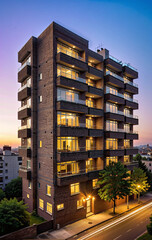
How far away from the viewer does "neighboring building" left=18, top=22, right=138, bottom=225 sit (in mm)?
23219

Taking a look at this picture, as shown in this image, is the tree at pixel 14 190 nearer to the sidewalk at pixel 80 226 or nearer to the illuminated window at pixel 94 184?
the illuminated window at pixel 94 184

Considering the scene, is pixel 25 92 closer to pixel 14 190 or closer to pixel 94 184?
pixel 94 184

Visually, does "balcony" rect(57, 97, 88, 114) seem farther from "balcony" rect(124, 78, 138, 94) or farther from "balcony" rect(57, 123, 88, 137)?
"balcony" rect(124, 78, 138, 94)

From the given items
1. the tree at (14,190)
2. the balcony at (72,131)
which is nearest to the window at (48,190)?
the balcony at (72,131)

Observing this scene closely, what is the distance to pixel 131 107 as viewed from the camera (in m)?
37.6

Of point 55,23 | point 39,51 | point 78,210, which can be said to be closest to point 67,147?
point 78,210

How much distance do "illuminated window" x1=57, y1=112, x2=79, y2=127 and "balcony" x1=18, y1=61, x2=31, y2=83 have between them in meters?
9.32

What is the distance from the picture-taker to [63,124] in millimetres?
24188

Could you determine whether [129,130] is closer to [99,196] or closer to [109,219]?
[99,196]

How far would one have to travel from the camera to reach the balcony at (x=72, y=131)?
22953 millimetres

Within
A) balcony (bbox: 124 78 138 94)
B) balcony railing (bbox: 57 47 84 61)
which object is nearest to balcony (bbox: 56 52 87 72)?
balcony railing (bbox: 57 47 84 61)

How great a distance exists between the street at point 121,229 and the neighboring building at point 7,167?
132ft

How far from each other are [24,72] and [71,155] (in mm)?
15739

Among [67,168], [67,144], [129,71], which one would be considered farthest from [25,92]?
[129,71]
